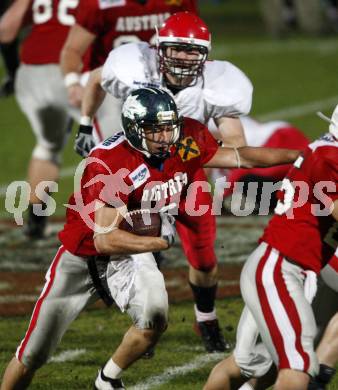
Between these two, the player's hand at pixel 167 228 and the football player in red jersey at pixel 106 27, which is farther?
the football player in red jersey at pixel 106 27

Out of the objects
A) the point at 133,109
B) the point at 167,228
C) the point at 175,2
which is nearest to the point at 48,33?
the point at 175,2

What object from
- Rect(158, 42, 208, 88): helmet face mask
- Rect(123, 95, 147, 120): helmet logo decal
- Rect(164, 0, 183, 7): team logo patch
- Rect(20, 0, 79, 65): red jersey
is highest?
Rect(123, 95, 147, 120): helmet logo decal

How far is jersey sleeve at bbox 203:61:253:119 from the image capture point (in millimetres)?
5625

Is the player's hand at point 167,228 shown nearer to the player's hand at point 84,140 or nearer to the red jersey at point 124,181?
the red jersey at point 124,181

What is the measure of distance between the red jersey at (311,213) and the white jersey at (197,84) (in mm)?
1159

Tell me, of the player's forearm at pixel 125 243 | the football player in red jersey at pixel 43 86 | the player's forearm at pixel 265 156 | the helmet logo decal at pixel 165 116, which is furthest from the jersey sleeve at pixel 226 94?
the football player in red jersey at pixel 43 86

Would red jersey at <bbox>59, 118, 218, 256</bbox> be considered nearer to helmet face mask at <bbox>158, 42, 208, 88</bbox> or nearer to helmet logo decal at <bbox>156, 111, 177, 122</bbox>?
helmet logo decal at <bbox>156, 111, 177, 122</bbox>

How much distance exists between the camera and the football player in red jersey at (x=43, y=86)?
7992 millimetres

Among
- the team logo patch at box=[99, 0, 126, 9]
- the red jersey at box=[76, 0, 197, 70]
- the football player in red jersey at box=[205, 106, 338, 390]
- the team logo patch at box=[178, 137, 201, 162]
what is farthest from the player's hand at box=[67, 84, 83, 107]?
the football player in red jersey at box=[205, 106, 338, 390]

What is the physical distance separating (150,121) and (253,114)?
317 inches

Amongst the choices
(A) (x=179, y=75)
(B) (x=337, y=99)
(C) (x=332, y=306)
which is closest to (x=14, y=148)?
(B) (x=337, y=99)

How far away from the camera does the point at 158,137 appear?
15.5 ft

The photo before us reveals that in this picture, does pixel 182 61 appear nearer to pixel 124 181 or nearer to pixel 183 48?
pixel 183 48

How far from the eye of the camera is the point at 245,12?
893 inches
